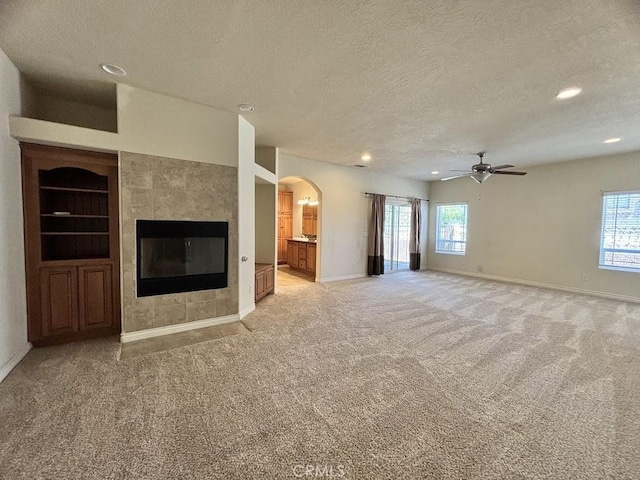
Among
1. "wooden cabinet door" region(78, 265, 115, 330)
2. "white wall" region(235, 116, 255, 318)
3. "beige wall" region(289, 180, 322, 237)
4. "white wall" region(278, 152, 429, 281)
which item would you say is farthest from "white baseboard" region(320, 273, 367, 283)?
"wooden cabinet door" region(78, 265, 115, 330)

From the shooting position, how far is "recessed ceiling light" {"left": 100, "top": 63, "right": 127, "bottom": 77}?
8.49ft

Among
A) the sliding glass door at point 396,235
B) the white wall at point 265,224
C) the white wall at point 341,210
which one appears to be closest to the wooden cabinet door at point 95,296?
the white wall at point 265,224

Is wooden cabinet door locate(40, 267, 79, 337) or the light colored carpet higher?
wooden cabinet door locate(40, 267, 79, 337)

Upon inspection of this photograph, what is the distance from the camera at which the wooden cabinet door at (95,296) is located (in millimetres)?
3123

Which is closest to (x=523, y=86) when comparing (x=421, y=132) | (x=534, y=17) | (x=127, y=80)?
(x=534, y=17)

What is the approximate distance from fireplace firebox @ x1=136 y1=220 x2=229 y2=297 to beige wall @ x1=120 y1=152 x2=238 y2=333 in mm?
69

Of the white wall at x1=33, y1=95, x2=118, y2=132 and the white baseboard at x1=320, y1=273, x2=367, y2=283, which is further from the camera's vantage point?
the white baseboard at x1=320, y1=273, x2=367, y2=283

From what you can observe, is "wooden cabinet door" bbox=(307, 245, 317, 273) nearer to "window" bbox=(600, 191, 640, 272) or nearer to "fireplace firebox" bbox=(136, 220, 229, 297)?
"fireplace firebox" bbox=(136, 220, 229, 297)

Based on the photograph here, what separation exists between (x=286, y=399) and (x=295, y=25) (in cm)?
287

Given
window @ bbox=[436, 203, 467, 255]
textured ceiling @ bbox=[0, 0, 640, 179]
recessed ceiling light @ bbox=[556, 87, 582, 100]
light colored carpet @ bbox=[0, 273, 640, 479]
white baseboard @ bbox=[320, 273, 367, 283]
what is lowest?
light colored carpet @ bbox=[0, 273, 640, 479]

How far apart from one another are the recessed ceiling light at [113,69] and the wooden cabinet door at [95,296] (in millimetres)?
2128

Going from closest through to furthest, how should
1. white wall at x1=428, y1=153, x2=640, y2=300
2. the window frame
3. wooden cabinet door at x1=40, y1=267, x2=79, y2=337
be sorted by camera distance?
wooden cabinet door at x1=40, y1=267, x2=79, y2=337 < white wall at x1=428, y1=153, x2=640, y2=300 < the window frame

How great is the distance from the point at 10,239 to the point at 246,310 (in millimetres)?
2616

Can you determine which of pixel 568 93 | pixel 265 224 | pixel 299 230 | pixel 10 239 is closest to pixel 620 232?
pixel 568 93
